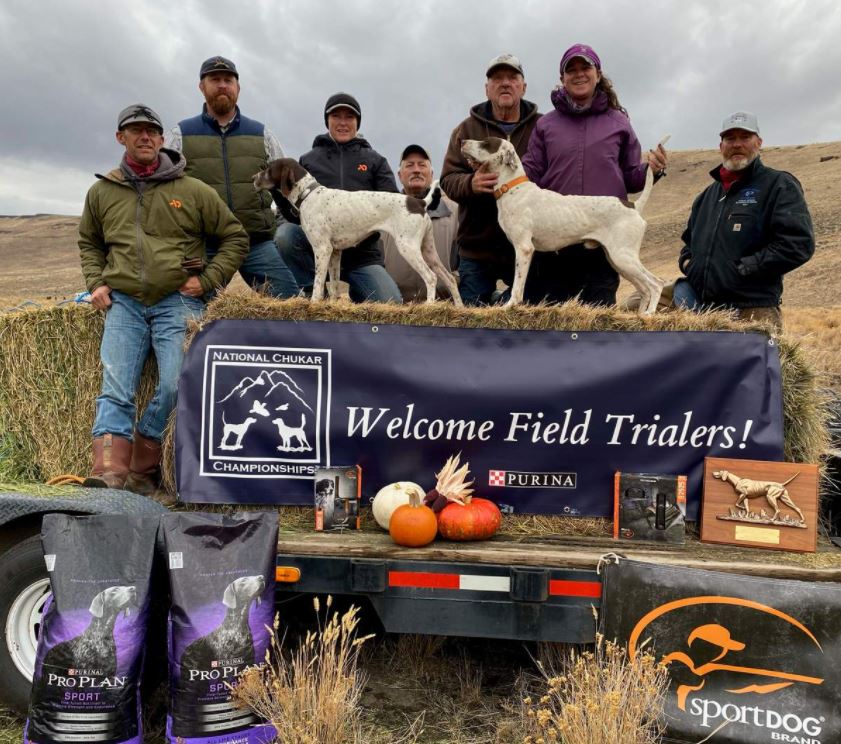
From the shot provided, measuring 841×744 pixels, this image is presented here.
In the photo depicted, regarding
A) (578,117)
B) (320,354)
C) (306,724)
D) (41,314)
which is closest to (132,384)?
(41,314)

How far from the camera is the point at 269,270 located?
196 inches

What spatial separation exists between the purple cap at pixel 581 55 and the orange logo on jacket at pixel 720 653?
3289 millimetres

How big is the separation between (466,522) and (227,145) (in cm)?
321

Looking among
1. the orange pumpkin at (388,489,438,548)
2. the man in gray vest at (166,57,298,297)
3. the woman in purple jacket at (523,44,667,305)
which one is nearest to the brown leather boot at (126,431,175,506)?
the man in gray vest at (166,57,298,297)

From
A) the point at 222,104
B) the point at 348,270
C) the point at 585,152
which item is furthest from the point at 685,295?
the point at 222,104

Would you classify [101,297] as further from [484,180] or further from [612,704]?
[612,704]

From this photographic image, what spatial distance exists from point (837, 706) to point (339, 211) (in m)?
3.68

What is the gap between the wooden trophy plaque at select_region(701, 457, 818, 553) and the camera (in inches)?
121

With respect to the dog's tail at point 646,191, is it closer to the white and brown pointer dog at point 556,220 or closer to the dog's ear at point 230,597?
the white and brown pointer dog at point 556,220

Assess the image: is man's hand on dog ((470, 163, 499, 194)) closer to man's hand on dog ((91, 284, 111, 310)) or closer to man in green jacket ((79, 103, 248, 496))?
man in green jacket ((79, 103, 248, 496))

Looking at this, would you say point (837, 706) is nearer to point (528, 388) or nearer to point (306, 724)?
point (528, 388)

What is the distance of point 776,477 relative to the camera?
10.3 ft

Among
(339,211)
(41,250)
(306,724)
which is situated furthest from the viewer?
(41,250)

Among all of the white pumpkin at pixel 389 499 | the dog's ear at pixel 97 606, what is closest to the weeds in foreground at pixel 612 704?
the white pumpkin at pixel 389 499
